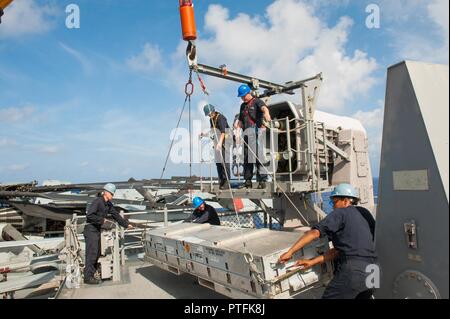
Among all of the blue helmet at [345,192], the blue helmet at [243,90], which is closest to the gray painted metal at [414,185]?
the blue helmet at [345,192]

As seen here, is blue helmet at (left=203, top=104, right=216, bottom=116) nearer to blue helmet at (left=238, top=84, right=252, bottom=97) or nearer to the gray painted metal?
blue helmet at (left=238, top=84, right=252, bottom=97)

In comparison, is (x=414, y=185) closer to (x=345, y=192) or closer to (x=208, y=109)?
(x=345, y=192)

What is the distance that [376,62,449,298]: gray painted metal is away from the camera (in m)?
2.92

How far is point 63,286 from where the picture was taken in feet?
19.6

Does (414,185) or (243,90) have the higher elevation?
(243,90)

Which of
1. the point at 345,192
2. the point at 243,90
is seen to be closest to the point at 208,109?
the point at 243,90

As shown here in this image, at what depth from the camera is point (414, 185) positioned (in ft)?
10.2

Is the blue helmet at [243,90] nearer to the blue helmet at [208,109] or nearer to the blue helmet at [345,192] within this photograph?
the blue helmet at [208,109]

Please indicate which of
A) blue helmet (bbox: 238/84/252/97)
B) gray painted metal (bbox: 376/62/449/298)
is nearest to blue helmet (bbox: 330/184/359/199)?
gray painted metal (bbox: 376/62/449/298)

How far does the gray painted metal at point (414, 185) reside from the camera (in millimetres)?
2916

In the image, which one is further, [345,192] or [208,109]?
[208,109]

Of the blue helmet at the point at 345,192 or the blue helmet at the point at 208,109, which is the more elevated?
the blue helmet at the point at 208,109
